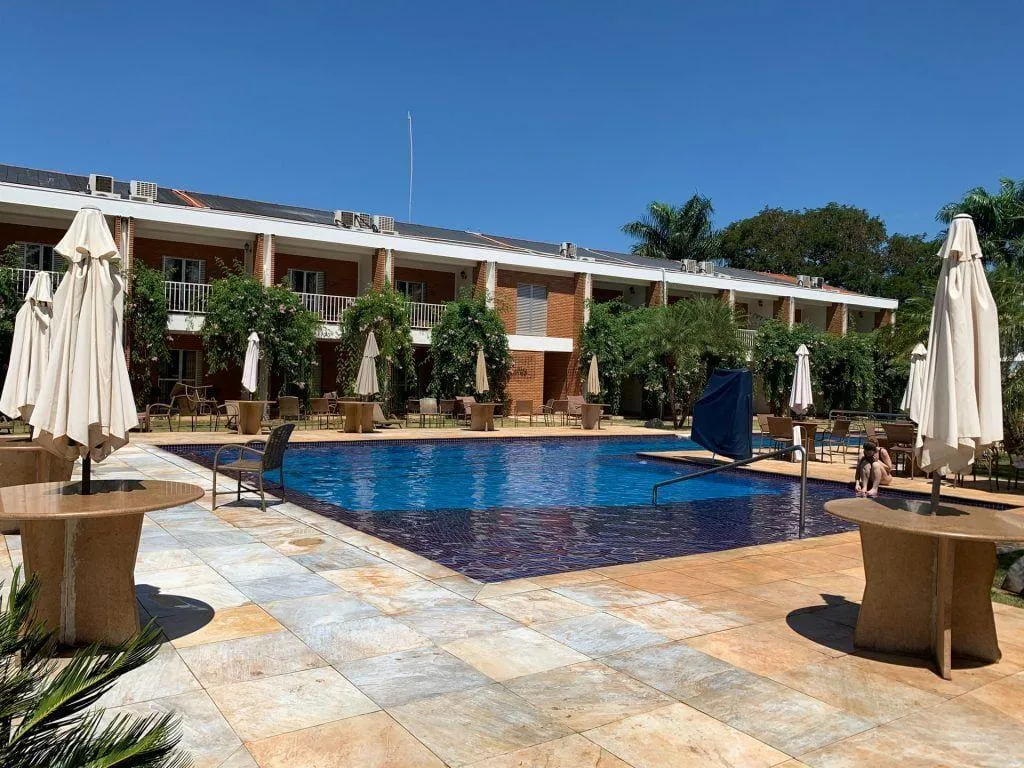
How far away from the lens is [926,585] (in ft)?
14.3

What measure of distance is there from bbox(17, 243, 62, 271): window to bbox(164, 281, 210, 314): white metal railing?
2.90 metres

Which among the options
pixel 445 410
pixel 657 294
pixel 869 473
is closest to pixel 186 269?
pixel 445 410

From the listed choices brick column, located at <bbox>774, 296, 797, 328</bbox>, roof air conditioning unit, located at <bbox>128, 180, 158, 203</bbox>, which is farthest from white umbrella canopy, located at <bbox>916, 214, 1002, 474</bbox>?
brick column, located at <bbox>774, 296, 797, 328</bbox>

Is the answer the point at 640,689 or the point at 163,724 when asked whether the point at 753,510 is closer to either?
the point at 640,689

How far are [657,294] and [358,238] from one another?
12274 millimetres

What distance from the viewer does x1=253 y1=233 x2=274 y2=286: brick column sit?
22.7 meters

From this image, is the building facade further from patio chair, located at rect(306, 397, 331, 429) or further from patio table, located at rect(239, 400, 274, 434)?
patio table, located at rect(239, 400, 274, 434)

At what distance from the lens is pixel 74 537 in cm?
412

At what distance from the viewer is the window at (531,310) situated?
2817 cm

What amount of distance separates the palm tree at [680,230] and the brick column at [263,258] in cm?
2214

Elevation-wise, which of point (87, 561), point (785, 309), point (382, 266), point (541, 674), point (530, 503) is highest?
point (785, 309)

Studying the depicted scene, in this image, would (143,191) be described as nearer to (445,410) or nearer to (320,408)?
(320,408)

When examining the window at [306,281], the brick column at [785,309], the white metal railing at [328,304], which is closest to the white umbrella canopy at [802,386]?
the white metal railing at [328,304]

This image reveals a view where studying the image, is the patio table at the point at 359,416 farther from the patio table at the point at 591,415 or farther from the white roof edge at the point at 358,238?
the white roof edge at the point at 358,238
